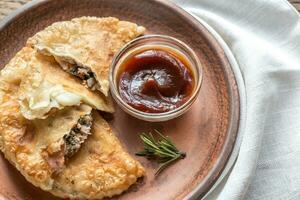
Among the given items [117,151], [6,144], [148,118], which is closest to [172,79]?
[148,118]

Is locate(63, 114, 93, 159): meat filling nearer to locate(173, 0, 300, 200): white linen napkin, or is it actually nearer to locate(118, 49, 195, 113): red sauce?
locate(118, 49, 195, 113): red sauce

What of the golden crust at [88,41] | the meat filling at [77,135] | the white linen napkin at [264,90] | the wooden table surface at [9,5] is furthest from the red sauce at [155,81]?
the wooden table surface at [9,5]

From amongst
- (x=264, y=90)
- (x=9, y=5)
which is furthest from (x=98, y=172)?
(x=9, y=5)

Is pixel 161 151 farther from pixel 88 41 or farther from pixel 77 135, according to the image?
pixel 88 41

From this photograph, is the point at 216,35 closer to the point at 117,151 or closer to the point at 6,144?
the point at 117,151

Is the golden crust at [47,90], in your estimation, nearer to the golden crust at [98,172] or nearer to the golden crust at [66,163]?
the golden crust at [66,163]

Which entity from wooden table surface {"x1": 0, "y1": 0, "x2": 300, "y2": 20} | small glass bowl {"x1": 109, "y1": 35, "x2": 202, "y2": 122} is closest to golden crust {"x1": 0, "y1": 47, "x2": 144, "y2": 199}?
small glass bowl {"x1": 109, "y1": 35, "x2": 202, "y2": 122}
